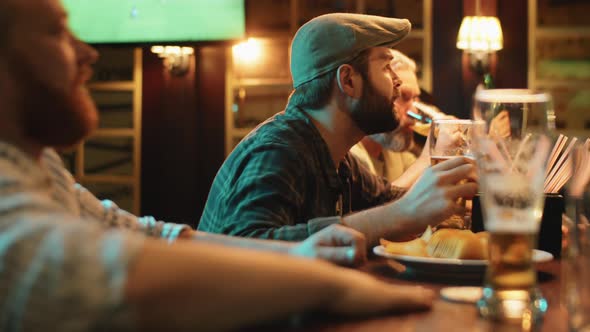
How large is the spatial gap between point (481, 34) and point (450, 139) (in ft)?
12.3

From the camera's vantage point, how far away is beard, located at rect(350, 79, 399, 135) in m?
2.27

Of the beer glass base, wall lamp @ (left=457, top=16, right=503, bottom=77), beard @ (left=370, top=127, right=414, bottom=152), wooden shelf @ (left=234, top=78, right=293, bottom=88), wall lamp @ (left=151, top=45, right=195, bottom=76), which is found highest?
wall lamp @ (left=457, top=16, right=503, bottom=77)

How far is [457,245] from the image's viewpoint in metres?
1.18

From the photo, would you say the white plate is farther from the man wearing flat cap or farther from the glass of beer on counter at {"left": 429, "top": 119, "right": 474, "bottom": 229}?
the glass of beer on counter at {"left": 429, "top": 119, "right": 474, "bottom": 229}

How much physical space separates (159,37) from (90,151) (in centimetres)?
133

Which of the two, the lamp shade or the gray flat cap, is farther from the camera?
the lamp shade

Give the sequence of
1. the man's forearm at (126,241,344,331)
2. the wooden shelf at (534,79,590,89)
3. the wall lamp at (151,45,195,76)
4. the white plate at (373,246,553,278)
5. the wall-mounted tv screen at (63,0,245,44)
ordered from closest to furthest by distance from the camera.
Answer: the man's forearm at (126,241,344,331)
the white plate at (373,246,553,278)
the wall-mounted tv screen at (63,0,245,44)
the wooden shelf at (534,79,590,89)
the wall lamp at (151,45,195,76)

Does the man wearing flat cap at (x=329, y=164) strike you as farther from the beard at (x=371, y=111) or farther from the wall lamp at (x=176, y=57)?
the wall lamp at (x=176, y=57)

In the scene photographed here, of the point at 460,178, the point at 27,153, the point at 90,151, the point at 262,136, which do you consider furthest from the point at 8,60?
the point at 90,151

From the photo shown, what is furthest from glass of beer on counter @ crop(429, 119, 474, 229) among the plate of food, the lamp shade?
the lamp shade

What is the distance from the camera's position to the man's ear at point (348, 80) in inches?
87.0

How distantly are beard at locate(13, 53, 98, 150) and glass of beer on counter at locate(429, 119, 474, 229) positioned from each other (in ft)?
3.06

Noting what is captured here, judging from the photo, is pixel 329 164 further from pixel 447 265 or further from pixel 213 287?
pixel 213 287

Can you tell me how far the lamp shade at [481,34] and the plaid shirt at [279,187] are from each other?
3303mm
